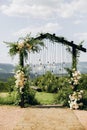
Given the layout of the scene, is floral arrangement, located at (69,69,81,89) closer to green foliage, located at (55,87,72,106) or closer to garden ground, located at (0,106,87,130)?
green foliage, located at (55,87,72,106)

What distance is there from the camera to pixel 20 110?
15820mm

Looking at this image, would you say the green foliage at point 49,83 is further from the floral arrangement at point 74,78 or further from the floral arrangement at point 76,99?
the floral arrangement at point 76,99

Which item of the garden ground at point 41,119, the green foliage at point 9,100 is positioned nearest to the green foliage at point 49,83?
the green foliage at point 9,100

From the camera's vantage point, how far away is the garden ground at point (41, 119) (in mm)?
11727

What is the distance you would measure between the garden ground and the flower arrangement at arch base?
106 centimetres

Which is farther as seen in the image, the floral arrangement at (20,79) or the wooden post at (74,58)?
the wooden post at (74,58)

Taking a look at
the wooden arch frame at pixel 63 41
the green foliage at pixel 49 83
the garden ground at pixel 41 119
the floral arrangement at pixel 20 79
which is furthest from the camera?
the green foliage at pixel 49 83

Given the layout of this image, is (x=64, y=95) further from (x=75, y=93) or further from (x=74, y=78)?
(x=74, y=78)

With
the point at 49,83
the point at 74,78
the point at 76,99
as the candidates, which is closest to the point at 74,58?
the point at 74,78

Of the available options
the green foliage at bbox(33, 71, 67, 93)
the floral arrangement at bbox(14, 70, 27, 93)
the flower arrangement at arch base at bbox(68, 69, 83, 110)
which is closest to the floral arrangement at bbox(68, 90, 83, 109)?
the flower arrangement at arch base at bbox(68, 69, 83, 110)

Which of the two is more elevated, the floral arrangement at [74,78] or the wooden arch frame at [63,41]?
the wooden arch frame at [63,41]

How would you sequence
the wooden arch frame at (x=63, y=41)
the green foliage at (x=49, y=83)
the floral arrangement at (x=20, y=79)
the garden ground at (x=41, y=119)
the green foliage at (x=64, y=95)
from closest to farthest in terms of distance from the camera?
the garden ground at (x=41, y=119)
the floral arrangement at (x=20, y=79)
the green foliage at (x=64, y=95)
the wooden arch frame at (x=63, y=41)
the green foliage at (x=49, y=83)

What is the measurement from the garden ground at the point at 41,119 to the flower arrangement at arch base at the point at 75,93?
3.49ft

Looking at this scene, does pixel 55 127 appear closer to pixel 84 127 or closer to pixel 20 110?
pixel 84 127
